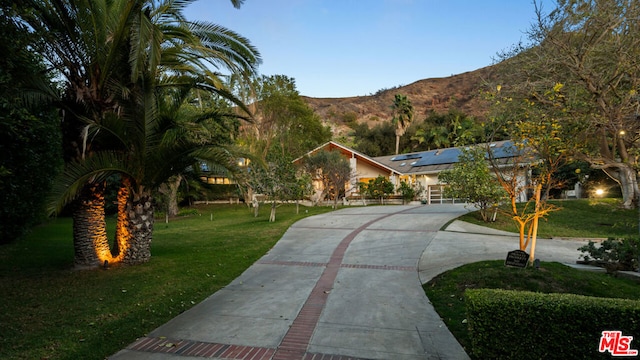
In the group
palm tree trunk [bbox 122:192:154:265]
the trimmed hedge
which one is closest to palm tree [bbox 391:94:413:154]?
palm tree trunk [bbox 122:192:154:265]

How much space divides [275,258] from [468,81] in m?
97.2

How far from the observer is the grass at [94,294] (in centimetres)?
484

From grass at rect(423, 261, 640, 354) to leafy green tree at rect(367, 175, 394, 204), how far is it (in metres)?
21.0

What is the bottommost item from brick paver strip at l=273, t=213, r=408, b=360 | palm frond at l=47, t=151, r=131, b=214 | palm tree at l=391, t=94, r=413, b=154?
brick paver strip at l=273, t=213, r=408, b=360

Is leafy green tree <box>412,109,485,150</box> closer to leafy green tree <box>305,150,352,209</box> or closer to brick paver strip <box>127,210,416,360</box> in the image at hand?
leafy green tree <box>305,150,352,209</box>

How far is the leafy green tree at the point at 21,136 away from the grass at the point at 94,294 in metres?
1.48

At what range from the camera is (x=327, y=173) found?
26.0 m

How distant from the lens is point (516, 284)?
21.9 feet

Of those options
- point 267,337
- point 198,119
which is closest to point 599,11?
point 267,337

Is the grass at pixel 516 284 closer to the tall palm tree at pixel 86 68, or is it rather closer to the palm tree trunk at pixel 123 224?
the palm tree trunk at pixel 123 224

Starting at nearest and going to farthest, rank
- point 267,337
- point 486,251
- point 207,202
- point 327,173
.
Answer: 1. point 267,337
2. point 486,251
3. point 327,173
4. point 207,202

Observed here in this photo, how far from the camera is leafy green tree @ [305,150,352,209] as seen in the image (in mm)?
25438

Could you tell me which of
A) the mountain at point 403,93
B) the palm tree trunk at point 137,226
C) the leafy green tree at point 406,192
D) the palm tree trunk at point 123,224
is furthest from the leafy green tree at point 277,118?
the mountain at point 403,93

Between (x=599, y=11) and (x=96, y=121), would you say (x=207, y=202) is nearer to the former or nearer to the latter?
(x=96, y=121)
